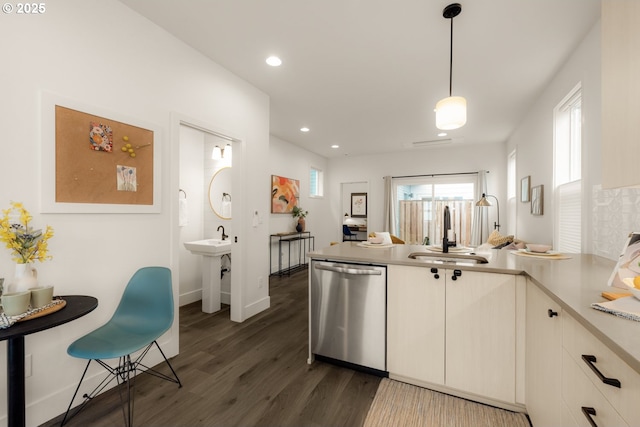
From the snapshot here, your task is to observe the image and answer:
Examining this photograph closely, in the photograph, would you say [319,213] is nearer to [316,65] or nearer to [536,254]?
[316,65]

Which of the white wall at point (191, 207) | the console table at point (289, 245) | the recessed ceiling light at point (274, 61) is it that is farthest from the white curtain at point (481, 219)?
the white wall at point (191, 207)

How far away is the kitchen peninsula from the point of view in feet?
3.91

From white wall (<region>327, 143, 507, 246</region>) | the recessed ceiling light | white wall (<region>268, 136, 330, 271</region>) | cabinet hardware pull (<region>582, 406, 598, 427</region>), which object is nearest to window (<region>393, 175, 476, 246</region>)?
white wall (<region>327, 143, 507, 246</region>)

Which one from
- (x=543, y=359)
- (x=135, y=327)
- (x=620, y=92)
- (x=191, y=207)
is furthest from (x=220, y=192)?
(x=620, y=92)

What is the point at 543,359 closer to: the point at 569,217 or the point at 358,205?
the point at 569,217

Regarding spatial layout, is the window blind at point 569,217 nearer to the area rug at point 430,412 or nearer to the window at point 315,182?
the area rug at point 430,412

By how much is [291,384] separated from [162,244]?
1.51 meters

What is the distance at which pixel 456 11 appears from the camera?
201cm

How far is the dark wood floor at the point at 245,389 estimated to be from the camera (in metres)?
1.68

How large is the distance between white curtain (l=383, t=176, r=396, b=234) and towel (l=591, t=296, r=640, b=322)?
18.6 feet

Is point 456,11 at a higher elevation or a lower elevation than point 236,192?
higher

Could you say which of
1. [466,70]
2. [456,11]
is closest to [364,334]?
[456,11]

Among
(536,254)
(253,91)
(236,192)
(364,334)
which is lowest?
(364,334)

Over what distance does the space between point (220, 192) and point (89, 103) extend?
234cm
